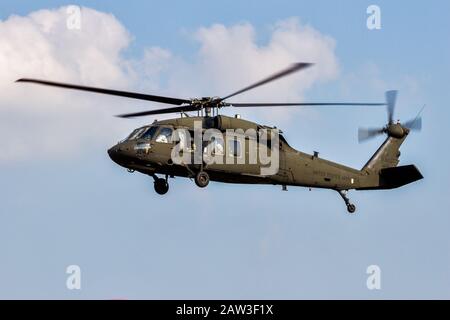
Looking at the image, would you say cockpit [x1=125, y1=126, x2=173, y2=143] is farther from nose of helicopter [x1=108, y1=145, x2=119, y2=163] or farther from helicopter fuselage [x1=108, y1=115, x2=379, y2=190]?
nose of helicopter [x1=108, y1=145, x2=119, y2=163]

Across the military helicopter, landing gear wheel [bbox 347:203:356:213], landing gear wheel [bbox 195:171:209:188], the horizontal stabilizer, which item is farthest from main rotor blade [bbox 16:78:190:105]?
the horizontal stabilizer

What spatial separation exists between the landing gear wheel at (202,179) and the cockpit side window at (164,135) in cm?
196

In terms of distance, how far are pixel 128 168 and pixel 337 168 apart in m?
11.0

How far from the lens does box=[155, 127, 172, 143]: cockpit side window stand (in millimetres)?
43884

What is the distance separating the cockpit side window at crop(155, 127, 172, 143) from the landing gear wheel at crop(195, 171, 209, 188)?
1964 mm

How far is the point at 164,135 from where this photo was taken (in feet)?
145

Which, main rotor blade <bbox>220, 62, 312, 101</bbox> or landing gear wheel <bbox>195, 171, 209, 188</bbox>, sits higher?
main rotor blade <bbox>220, 62, 312, 101</bbox>

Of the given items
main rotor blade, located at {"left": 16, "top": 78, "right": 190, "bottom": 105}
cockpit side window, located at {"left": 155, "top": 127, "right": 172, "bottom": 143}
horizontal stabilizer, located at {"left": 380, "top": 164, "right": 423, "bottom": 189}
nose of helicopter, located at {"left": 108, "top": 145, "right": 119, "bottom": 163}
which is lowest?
nose of helicopter, located at {"left": 108, "top": 145, "right": 119, "bottom": 163}

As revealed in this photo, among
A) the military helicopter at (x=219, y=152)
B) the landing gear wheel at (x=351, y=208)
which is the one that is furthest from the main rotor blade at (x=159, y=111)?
the landing gear wheel at (x=351, y=208)

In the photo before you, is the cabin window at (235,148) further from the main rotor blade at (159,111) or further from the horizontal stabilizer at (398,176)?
the horizontal stabilizer at (398,176)

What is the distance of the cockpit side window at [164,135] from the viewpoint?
144ft
